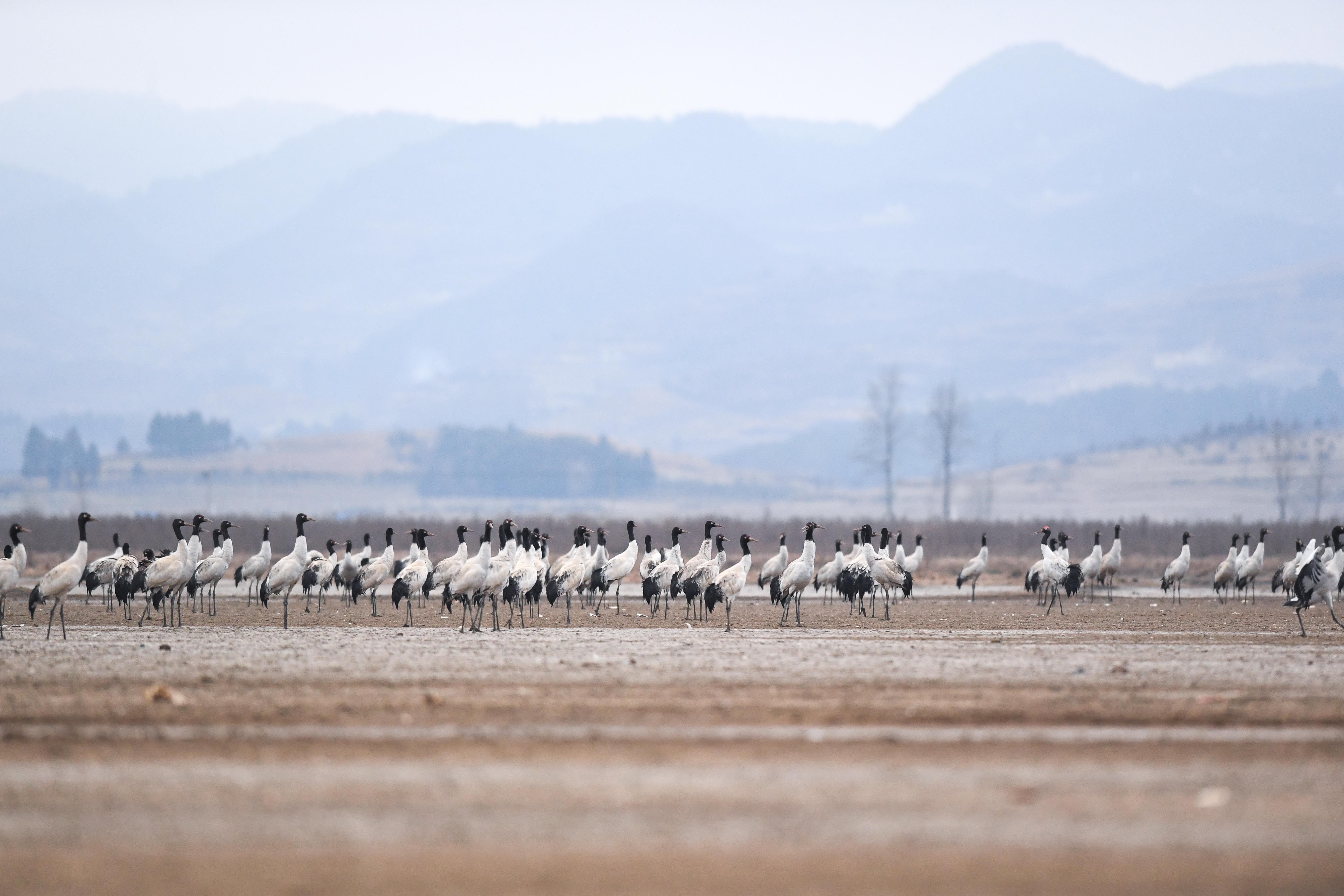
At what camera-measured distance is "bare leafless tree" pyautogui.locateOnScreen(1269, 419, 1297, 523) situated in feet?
433

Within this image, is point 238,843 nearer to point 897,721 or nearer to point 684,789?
point 684,789

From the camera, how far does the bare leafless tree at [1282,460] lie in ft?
433

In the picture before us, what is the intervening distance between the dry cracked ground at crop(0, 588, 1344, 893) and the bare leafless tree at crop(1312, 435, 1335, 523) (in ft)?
360

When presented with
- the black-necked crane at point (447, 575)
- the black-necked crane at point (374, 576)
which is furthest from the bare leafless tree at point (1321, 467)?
the black-necked crane at point (447, 575)

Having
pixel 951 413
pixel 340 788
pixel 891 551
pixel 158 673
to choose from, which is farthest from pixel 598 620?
pixel 951 413

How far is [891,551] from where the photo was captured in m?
60.7

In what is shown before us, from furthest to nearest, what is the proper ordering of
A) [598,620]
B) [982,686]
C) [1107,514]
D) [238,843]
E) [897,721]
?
[1107,514], [598,620], [982,686], [897,721], [238,843]

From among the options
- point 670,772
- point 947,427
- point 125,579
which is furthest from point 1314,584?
point 947,427

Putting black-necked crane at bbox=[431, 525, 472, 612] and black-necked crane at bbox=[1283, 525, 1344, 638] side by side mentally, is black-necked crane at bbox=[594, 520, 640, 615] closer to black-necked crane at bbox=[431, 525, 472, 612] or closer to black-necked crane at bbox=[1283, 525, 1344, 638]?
black-necked crane at bbox=[431, 525, 472, 612]

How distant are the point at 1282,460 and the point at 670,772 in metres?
143

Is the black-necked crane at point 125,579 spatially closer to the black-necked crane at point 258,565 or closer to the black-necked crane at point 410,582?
the black-necked crane at point 258,565

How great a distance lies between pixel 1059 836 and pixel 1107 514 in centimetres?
14827

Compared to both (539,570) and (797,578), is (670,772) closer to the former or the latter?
(797,578)

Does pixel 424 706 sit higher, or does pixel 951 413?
pixel 951 413
